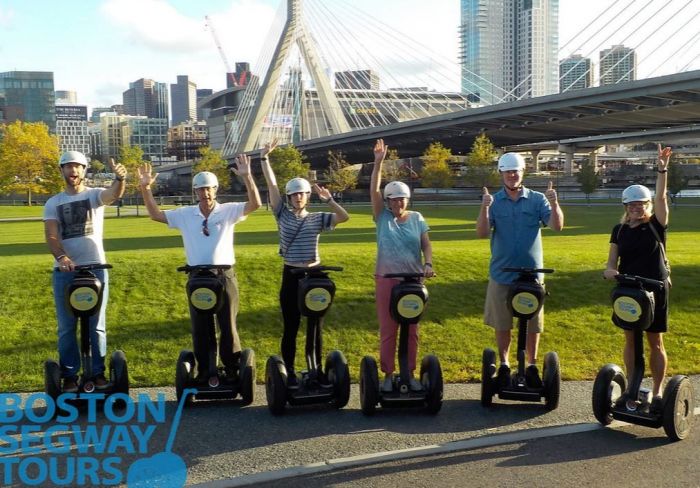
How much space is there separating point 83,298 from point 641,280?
441 centimetres

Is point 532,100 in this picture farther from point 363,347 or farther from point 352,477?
point 352,477

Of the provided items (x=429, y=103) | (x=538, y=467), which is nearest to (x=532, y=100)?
(x=429, y=103)

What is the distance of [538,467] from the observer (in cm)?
488

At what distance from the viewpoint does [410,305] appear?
5844mm

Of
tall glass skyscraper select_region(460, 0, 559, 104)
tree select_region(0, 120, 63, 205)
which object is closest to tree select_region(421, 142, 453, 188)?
tree select_region(0, 120, 63, 205)

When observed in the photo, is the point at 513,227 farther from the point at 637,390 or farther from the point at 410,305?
the point at 637,390

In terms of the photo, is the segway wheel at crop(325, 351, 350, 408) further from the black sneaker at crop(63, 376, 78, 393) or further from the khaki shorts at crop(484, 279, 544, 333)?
the black sneaker at crop(63, 376, 78, 393)

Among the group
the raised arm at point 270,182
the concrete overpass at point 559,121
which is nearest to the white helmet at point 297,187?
the raised arm at point 270,182

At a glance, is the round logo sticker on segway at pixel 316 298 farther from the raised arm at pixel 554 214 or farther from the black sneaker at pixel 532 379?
the raised arm at pixel 554 214

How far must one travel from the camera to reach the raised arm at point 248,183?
631 cm

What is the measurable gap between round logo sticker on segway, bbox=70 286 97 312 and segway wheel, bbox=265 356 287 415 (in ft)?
5.10

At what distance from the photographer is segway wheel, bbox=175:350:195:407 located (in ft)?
20.3

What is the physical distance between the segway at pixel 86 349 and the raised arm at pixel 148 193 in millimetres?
607

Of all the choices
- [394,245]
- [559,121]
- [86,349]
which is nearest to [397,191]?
[394,245]
